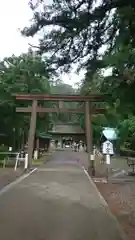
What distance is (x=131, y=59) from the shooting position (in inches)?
281

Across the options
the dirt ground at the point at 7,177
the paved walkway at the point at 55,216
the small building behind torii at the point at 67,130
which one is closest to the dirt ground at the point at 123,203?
the paved walkway at the point at 55,216

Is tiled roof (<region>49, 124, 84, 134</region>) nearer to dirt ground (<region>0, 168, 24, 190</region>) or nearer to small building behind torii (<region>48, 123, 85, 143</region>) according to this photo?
small building behind torii (<region>48, 123, 85, 143</region>)

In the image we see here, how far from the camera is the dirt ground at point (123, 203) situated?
8.12 metres

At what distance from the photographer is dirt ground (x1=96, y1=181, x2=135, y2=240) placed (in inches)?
320

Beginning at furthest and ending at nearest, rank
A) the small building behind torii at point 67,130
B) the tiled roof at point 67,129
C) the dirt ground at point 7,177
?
the tiled roof at point 67,129 < the small building behind torii at point 67,130 < the dirt ground at point 7,177

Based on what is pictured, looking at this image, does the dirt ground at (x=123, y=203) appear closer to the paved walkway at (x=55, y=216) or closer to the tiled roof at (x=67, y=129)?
the paved walkway at (x=55, y=216)

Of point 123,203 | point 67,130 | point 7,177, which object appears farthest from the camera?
point 67,130

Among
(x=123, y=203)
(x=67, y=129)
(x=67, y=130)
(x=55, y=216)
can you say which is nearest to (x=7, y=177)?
(x=123, y=203)

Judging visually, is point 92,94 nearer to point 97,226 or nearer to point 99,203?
point 99,203

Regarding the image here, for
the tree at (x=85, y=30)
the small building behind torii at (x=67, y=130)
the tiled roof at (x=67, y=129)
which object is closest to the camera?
the tree at (x=85, y=30)

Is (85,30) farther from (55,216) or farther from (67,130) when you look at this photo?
(67,130)

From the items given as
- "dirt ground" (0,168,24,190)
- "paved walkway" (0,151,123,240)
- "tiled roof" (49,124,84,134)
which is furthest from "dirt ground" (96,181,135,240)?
"tiled roof" (49,124,84,134)

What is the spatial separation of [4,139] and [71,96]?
1460cm

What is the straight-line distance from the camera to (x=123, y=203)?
463 inches
